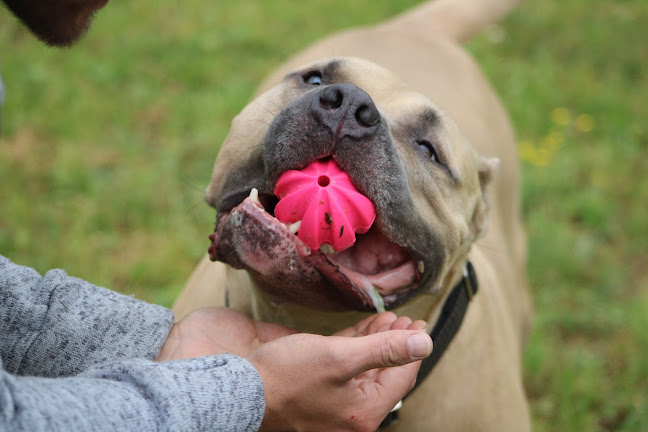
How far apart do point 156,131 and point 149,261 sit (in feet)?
4.69

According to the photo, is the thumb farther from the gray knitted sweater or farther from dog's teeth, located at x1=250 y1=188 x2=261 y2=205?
dog's teeth, located at x1=250 y1=188 x2=261 y2=205

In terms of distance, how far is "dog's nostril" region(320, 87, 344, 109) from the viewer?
2.25 metres

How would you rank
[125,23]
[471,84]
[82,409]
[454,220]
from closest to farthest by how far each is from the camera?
[82,409], [454,220], [471,84], [125,23]

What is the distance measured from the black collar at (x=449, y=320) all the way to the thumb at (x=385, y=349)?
0.68 m

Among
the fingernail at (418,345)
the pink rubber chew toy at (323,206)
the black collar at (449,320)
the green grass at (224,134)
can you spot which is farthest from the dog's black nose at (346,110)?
the green grass at (224,134)

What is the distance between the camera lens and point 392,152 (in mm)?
2299

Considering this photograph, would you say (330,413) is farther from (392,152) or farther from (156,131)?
(156,131)

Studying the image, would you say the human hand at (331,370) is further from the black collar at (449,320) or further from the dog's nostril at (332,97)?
the dog's nostril at (332,97)

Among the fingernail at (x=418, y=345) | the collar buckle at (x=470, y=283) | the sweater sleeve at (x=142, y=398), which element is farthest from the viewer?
the collar buckle at (x=470, y=283)

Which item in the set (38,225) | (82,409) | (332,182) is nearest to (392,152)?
(332,182)

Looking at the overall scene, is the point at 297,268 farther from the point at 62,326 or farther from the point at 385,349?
the point at 62,326

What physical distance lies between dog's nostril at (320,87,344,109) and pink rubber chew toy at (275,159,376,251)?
21 centimetres

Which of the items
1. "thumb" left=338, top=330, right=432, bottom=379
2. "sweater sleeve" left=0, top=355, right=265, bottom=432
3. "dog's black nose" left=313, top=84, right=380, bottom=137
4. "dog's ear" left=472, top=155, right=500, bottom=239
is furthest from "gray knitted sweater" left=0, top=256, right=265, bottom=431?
"dog's ear" left=472, top=155, right=500, bottom=239

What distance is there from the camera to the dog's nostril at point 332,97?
2250 mm
